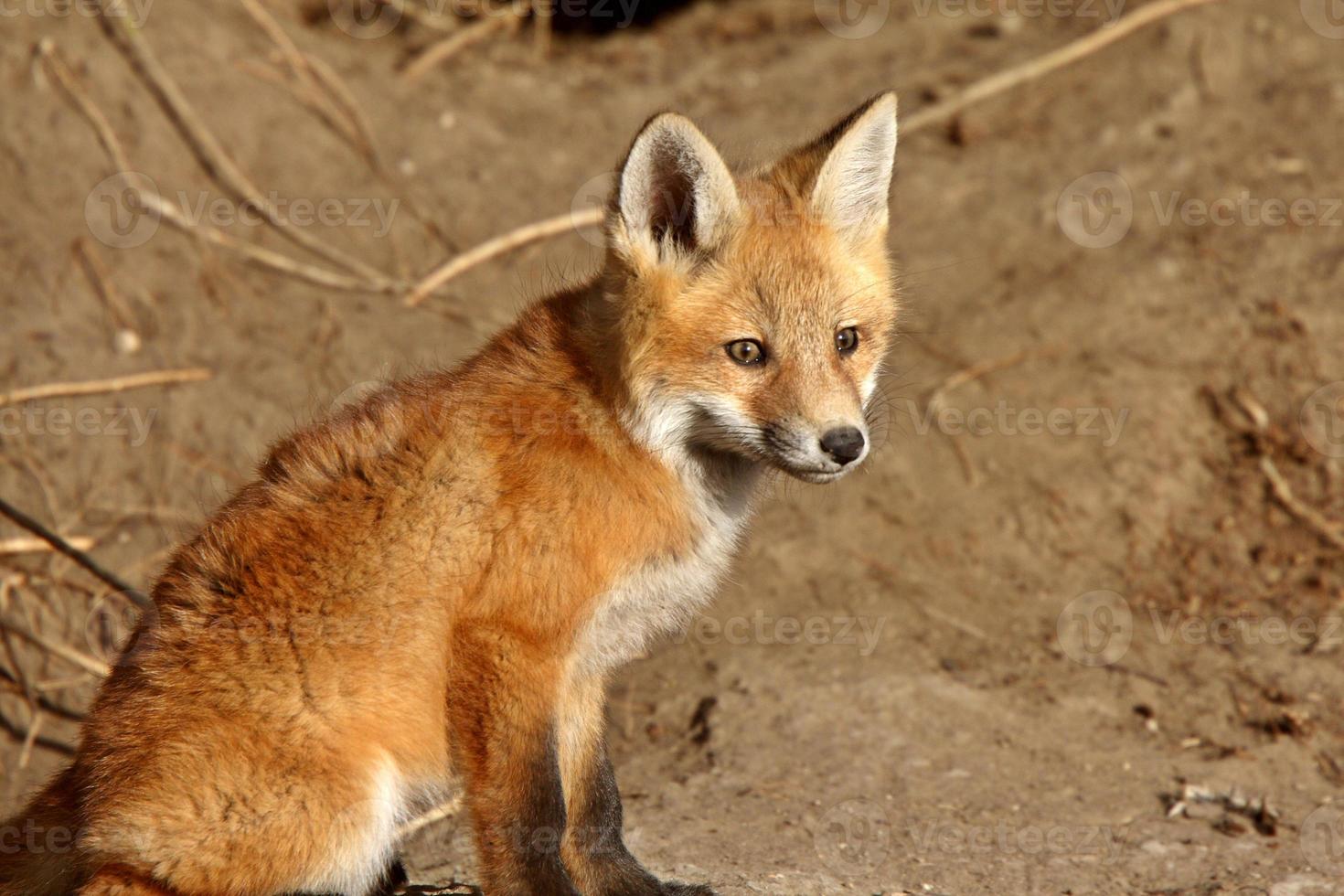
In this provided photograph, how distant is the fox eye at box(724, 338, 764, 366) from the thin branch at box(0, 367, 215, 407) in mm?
3680

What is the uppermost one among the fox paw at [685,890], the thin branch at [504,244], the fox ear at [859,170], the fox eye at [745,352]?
the fox ear at [859,170]

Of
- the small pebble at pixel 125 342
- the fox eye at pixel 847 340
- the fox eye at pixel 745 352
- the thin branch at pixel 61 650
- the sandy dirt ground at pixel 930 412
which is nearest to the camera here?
the fox eye at pixel 745 352

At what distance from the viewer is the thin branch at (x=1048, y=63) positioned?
7664 millimetres

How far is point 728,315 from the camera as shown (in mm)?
3256

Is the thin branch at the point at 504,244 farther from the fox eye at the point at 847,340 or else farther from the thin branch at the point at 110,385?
the fox eye at the point at 847,340

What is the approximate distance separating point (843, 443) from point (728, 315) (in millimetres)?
475

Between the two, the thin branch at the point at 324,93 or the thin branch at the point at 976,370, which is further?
the thin branch at the point at 324,93

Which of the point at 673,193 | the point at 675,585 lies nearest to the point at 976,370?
the point at 673,193

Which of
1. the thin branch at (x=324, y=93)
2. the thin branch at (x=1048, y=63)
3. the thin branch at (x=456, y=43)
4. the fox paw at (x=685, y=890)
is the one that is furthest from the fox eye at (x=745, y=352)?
the thin branch at (x=456, y=43)

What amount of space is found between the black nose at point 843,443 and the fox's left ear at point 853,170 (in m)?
0.74

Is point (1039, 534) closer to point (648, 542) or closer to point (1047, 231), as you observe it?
point (1047, 231)

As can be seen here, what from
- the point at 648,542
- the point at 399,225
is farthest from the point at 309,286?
the point at 648,542

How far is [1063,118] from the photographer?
297 inches

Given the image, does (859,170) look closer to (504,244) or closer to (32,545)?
(504,244)
